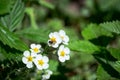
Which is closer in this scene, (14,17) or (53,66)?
(14,17)

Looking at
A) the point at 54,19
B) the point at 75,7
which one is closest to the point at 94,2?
the point at 75,7

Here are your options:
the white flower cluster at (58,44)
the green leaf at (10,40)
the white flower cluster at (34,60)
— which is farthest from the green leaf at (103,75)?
the green leaf at (10,40)

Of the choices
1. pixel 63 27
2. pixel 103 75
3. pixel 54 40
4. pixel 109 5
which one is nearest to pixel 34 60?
pixel 54 40

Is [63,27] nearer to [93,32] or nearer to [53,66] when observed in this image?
[53,66]

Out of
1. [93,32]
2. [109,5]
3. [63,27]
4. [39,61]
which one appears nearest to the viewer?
[39,61]

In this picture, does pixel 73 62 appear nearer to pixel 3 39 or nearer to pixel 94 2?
pixel 94 2

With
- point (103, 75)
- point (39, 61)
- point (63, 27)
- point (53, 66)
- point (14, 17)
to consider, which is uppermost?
point (63, 27)

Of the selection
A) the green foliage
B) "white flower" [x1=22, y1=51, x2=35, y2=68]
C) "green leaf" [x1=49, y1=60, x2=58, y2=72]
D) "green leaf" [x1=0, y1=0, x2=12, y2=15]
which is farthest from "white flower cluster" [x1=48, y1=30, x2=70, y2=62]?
the green foliage
